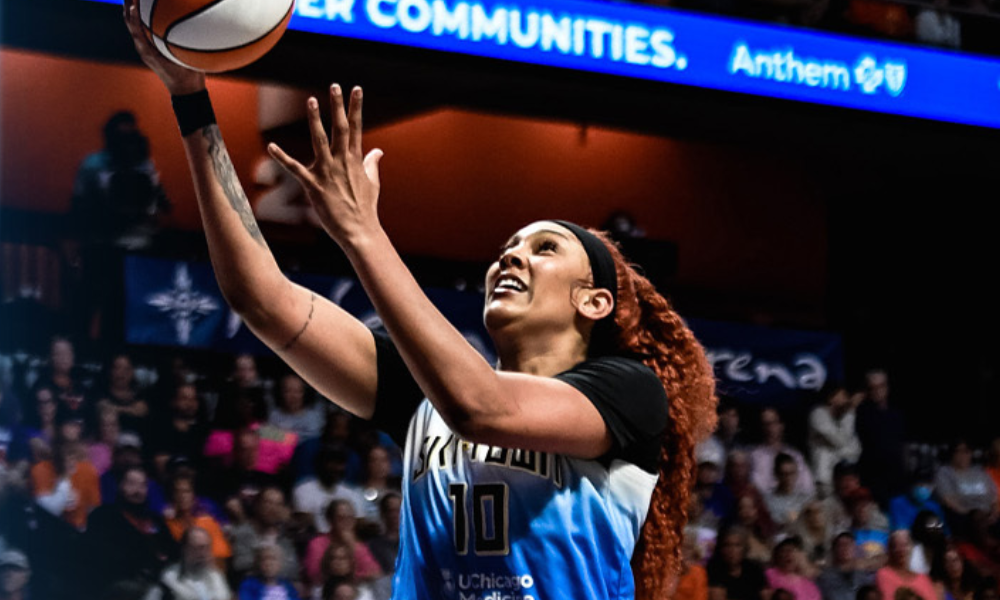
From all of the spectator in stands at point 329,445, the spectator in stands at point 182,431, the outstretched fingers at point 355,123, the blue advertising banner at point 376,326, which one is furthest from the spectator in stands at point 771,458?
the outstretched fingers at point 355,123

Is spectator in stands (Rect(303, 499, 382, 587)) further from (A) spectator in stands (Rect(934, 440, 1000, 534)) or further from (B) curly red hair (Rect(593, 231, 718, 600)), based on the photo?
(B) curly red hair (Rect(593, 231, 718, 600))

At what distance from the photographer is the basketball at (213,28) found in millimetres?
2922

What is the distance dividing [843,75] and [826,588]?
3.54 metres

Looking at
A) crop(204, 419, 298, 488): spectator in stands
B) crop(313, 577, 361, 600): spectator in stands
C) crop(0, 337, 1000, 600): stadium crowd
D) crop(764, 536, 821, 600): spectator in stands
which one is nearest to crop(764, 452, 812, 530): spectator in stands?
crop(0, 337, 1000, 600): stadium crowd

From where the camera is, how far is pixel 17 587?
723 cm

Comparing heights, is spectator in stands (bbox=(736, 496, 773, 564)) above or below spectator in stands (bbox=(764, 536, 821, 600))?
above

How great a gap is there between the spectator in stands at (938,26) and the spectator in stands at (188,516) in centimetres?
618

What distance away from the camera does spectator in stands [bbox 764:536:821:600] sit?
8.76 metres

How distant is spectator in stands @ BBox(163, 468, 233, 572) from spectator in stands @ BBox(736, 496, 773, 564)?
306 cm

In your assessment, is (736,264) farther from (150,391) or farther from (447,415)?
(447,415)

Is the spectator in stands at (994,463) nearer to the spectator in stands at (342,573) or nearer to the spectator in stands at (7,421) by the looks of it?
the spectator in stands at (342,573)

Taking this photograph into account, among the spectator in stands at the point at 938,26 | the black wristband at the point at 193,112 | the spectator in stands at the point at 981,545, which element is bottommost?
the spectator in stands at the point at 981,545

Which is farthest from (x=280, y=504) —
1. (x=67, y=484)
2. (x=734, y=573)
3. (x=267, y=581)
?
(x=734, y=573)

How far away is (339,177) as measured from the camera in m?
2.62
